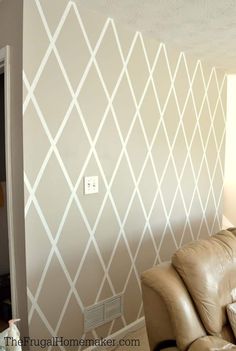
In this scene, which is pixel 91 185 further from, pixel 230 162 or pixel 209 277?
pixel 230 162

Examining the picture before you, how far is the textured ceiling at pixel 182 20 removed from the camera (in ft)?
5.61

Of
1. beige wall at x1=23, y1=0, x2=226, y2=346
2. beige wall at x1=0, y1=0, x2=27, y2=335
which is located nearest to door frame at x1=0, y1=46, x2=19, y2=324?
beige wall at x1=0, y1=0, x2=27, y2=335

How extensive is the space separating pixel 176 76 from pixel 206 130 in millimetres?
723

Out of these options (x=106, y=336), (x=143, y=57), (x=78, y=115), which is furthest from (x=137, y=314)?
(x=143, y=57)

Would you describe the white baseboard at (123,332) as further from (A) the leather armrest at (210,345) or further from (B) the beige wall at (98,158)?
(A) the leather armrest at (210,345)

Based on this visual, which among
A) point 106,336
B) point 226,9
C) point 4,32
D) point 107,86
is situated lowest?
point 106,336

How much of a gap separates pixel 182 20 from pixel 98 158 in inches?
42.9

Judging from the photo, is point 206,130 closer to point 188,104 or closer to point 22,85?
point 188,104

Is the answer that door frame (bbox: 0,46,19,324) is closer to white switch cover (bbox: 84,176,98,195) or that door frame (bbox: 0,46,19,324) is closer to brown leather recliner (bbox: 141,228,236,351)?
white switch cover (bbox: 84,176,98,195)

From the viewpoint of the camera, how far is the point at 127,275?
215 centimetres

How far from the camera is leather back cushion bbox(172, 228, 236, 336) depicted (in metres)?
1.32

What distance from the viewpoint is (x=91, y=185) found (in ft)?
6.08

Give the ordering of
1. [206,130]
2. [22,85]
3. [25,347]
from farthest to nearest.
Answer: [206,130] → [25,347] → [22,85]

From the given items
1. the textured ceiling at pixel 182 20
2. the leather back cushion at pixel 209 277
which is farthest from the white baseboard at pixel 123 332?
the textured ceiling at pixel 182 20
